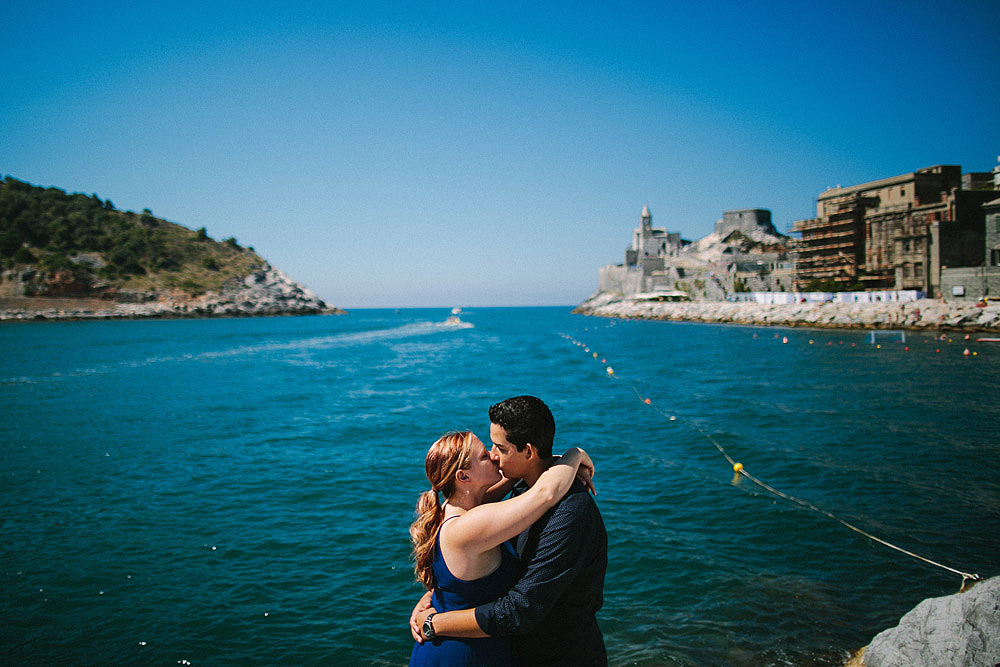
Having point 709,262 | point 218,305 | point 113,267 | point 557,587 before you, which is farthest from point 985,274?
point 113,267

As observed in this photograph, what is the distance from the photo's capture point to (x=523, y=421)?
2656 millimetres

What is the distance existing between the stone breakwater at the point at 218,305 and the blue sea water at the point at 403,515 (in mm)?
93056

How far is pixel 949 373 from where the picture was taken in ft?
85.8

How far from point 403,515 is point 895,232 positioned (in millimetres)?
69184

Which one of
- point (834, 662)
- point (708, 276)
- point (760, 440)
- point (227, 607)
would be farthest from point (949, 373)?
point (708, 276)

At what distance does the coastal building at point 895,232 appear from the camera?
52.5 metres

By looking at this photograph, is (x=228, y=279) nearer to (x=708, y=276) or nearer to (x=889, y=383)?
(x=708, y=276)

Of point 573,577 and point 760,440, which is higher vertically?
point 573,577

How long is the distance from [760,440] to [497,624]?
15339 mm

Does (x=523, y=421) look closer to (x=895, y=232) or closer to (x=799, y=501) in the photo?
(x=799, y=501)

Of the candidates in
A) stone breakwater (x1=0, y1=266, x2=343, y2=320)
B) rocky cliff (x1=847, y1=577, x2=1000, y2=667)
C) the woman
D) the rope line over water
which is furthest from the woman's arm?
stone breakwater (x1=0, y1=266, x2=343, y2=320)

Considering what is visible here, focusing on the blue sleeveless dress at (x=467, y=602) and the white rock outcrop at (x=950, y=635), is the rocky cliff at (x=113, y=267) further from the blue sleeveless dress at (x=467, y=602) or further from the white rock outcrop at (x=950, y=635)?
the white rock outcrop at (x=950, y=635)

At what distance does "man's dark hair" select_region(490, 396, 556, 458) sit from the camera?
2639 millimetres

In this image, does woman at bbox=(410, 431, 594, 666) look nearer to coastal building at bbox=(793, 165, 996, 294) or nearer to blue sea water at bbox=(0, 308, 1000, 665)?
blue sea water at bbox=(0, 308, 1000, 665)
